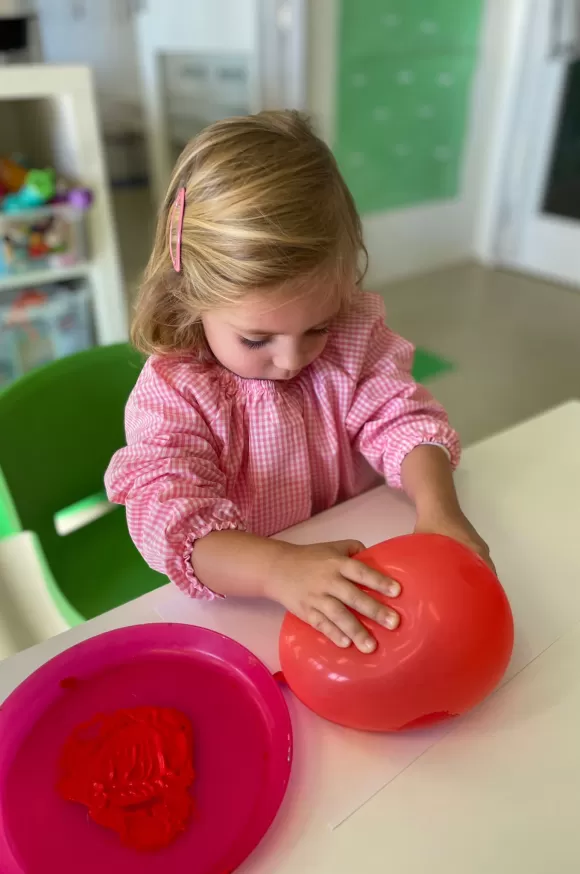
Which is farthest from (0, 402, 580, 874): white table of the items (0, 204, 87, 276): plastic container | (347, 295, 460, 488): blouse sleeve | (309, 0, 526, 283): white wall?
(309, 0, 526, 283): white wall

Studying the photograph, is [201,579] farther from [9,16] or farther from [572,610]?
[9,16]

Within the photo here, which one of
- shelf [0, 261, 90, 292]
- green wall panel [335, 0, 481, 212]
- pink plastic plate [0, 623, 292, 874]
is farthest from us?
green wall panel [335, 0, 481, 212]

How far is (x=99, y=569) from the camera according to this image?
1.03 m

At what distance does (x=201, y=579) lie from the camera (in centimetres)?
62

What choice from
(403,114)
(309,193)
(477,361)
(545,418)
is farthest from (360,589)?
(403,114)

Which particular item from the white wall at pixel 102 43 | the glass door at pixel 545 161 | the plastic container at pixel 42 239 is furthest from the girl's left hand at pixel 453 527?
the white wall at pixel 102 43

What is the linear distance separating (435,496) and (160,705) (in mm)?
347

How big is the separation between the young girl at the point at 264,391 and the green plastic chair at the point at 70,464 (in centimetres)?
20

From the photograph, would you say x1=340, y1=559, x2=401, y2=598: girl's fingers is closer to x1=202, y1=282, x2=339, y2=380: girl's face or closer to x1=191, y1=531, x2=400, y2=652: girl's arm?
x1=191, y1=531, x2=400, y2=652: girl's arm

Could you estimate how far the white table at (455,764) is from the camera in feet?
1.46

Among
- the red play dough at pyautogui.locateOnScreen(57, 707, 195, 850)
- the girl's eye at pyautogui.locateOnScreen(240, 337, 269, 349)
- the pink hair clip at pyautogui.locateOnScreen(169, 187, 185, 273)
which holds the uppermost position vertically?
the pink hair clip at pyautogui.locateOnScreen(169, 187, 185, 273)

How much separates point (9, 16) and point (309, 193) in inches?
71.0

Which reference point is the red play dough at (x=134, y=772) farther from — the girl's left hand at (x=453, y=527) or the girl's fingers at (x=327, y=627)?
the girl's left hand at (x=453, y=527)

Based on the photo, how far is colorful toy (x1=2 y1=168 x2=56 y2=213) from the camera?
1.57 m
